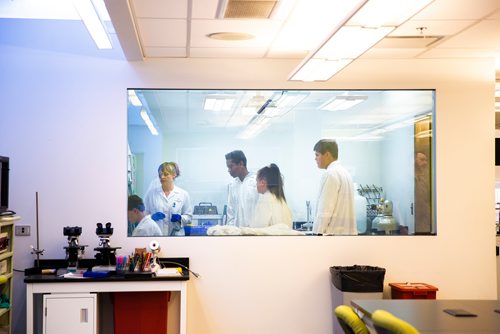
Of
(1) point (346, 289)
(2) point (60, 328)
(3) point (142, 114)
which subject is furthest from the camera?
(3) point (142, 114)

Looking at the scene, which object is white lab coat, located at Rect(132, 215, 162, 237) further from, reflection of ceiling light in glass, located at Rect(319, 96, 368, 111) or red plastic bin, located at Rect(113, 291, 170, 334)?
reflection of ceiling light in glass, located at Rect(319, 96, 368, 111)

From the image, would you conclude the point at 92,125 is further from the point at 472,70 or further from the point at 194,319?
the point at 472,70

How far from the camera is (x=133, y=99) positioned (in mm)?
6035

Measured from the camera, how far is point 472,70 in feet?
20.3

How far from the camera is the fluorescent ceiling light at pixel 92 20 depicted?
4.26 m

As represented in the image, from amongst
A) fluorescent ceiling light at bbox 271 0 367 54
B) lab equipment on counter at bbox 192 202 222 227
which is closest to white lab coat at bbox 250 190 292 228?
lab equipment on counter at bbox 192 202 222 227

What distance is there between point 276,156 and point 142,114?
1284 mm

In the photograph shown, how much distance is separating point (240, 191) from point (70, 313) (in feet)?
6.11

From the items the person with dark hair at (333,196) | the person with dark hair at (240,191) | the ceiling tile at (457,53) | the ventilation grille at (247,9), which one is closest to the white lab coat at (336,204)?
the person with dark hair at (333,196)

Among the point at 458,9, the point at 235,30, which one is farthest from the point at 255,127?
the point at 458,9

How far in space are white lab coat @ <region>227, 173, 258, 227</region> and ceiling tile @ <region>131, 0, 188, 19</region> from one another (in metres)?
1.95

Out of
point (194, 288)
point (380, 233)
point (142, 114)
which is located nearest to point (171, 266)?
point (194, 288)

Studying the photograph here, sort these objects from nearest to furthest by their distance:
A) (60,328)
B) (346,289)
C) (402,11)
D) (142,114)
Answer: (402,11), (60,328), (346,289), (142,114)

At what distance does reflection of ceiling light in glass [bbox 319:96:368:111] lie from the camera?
6.25 m
